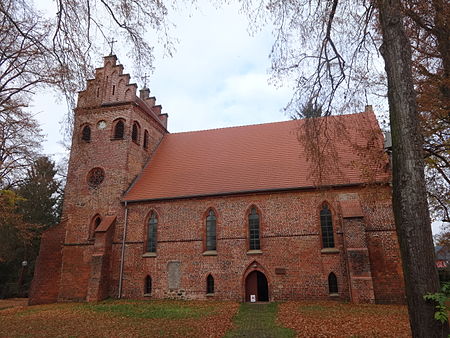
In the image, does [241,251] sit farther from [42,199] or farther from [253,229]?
[42,199]

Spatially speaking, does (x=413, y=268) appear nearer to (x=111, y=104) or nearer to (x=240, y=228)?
(x=240, y=228)

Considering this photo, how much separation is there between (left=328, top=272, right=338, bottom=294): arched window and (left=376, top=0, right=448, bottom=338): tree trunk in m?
10.2

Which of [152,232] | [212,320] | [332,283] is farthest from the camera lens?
[152,232]

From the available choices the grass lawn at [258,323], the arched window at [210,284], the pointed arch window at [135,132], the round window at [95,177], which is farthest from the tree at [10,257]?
the grass lawn at [258,323]

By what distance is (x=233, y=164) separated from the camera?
58.0ft

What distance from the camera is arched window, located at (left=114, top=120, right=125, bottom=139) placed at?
18688 millimetres

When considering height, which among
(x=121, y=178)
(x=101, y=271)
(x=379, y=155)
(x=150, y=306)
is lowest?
(x=150, y=306)

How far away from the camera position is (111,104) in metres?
19.1

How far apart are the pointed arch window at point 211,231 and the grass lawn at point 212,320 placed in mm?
2687

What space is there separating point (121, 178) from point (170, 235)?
4273mm

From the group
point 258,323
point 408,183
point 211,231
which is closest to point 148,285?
point 211,231

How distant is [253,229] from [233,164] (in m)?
3.86

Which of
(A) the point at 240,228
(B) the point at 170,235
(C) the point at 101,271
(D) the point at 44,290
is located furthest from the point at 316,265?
(D) the point at 44,290

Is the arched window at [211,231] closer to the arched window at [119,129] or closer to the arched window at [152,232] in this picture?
the arched window at [152,232]
